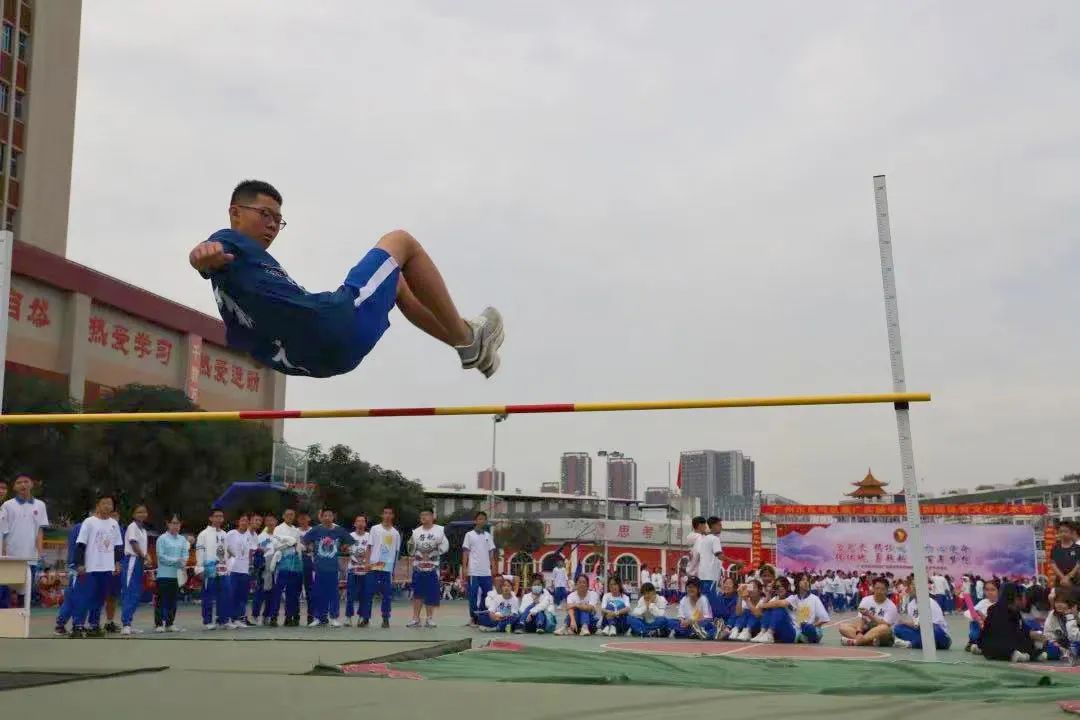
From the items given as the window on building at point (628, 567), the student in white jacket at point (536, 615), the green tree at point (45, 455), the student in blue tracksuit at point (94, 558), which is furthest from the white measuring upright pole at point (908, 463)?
the window on building at point (628, 567)

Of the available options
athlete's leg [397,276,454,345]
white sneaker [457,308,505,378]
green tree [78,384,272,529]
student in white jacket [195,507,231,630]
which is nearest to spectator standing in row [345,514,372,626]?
student in white jacket [195,507,231,630]

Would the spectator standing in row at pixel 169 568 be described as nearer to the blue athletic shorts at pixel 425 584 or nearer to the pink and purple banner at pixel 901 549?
the blue athletic shorts at pixel 425 584

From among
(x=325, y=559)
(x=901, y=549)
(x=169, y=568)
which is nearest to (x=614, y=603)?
(x=325, y=559)

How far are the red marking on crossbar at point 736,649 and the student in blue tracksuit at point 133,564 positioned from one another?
14.6ft

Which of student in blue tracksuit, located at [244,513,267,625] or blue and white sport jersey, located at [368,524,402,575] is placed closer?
student in blue tracksuit, located at [244,513,267,625]

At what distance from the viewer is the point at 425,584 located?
1172 cm

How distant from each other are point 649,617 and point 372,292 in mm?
8275

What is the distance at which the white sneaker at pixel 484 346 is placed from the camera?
14.7ft

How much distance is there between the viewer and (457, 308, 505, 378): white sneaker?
4.49m

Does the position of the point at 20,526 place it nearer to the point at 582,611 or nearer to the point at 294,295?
the point at 582,611

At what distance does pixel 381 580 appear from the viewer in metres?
11.7

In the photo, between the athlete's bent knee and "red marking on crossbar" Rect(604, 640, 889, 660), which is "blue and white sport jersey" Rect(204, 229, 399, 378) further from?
"red marking on crossbar" Rect(604, 640, 889, 660)

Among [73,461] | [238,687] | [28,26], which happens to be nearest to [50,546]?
[73,461]

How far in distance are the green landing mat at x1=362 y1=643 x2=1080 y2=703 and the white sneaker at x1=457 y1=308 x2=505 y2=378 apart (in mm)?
1485
